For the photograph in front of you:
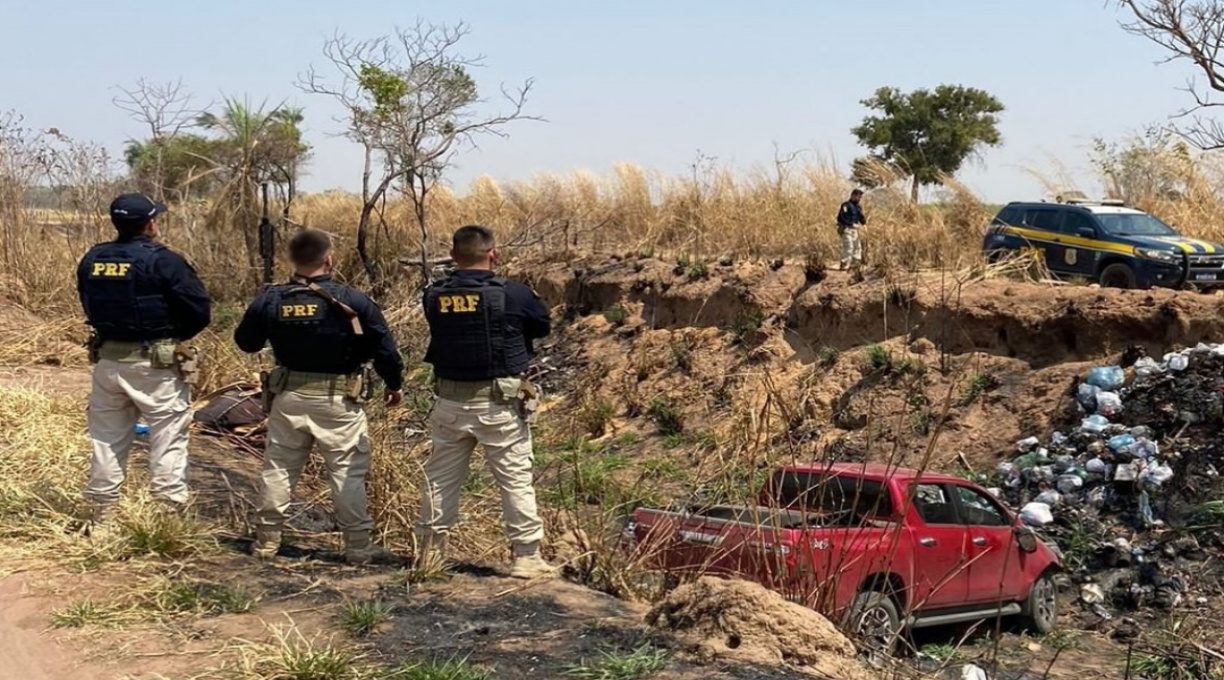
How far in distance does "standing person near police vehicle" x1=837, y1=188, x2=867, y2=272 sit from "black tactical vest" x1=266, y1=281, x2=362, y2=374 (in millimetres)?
11143

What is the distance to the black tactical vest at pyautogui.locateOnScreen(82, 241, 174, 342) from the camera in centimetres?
598

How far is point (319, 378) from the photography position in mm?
5840

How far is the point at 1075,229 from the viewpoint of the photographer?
16.5 meters

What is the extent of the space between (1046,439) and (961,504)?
456cm

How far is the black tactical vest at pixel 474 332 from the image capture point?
18.6 feet

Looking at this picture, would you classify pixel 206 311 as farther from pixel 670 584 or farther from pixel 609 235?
pixel 609 235

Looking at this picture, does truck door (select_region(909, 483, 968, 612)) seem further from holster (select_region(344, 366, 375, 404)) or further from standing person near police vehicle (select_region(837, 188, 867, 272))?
standing person near police vehicle (select_region(837, 188, 867, 272))

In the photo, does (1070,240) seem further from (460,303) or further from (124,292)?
(124,292)

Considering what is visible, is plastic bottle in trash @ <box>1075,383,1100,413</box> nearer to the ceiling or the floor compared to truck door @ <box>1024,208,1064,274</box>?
nearer to the floor

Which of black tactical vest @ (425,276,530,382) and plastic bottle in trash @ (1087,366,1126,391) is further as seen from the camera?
plastic bottle in trash @ (1087,366,1126,391)

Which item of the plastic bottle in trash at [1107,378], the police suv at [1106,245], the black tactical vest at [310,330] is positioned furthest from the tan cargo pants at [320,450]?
the police suv at [1106,245]

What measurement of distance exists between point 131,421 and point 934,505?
16.4ft

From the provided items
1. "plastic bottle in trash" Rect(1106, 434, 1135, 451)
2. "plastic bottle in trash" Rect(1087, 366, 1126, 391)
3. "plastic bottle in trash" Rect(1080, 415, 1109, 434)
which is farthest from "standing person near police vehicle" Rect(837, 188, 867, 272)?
"plastic bottle in trash" Rect(1106, 434, 1135, 451)

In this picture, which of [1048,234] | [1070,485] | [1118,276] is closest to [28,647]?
[1070,485]
